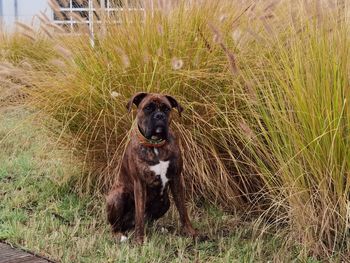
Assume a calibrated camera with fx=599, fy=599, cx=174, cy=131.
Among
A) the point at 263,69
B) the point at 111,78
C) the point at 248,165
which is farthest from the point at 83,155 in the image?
the point at 263,69

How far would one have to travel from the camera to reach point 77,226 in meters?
3.66

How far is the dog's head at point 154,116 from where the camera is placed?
3207mm

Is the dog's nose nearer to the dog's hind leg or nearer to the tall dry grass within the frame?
the tall dry grass

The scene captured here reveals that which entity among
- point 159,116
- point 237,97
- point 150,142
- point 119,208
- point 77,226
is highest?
point 237,97

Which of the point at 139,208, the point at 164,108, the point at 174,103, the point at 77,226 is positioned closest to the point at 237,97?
the point at 174,103

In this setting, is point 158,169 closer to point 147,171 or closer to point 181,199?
point 147,171

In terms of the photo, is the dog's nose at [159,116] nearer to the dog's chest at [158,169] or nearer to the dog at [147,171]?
the dog at [147,171]

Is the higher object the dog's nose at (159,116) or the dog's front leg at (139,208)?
the dog's nose at (159,116)

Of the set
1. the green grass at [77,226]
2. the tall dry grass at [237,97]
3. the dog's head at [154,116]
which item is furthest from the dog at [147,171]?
the tall dry grass at [237,97]

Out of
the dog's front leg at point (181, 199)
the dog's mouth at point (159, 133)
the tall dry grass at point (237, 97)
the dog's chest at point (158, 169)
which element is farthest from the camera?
the dog's front leg at point (181, 199)

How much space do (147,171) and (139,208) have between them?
0.22 metres

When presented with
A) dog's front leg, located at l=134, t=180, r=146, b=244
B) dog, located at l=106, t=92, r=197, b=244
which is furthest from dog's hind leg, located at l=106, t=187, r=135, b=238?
dog's front leg, located at l=134, t=180, r=146, b=244

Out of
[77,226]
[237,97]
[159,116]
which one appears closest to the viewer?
[159,116]

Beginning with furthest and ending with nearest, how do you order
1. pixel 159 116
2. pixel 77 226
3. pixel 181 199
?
pixel 77 226 < pixel 181 199 < pixel 159 116
